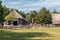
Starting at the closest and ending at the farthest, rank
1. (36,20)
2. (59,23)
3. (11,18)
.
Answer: (11,18), (36,20), (59,23)

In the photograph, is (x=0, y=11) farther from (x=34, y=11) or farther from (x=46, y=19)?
(x=34, y=11)

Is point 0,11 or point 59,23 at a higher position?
point 0,11

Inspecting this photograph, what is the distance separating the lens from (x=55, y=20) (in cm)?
12262

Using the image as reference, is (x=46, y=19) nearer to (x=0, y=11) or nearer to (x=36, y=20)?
(x=36, y=20)

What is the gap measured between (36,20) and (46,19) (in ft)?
25.9

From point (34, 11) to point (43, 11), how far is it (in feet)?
118

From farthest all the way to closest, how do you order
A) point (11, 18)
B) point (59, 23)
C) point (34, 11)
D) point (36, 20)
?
point (34, 11) < point (59, 23) < point (36, 20) < point (11, 18)

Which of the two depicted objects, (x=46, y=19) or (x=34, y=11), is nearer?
(x=46, y=19)

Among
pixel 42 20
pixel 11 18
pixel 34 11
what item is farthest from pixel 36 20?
pixel 34 11

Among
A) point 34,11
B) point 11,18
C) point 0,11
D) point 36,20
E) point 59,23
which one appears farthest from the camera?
point 34,11

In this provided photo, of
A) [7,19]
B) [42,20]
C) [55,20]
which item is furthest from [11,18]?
[55,20]

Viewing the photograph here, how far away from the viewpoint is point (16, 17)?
103625 mm

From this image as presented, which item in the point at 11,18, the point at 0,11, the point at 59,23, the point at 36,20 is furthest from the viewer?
the point at 59,23

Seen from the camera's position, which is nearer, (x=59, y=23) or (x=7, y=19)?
(x=7, y=19)
